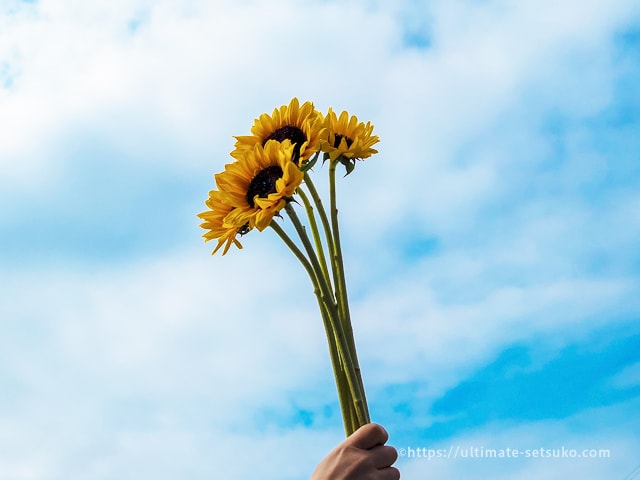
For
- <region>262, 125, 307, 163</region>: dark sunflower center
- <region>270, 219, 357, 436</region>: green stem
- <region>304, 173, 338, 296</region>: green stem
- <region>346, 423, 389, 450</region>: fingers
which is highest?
<region>262, 125, 307, 163</region>: dark sunflower center

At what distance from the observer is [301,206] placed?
60.0 inches

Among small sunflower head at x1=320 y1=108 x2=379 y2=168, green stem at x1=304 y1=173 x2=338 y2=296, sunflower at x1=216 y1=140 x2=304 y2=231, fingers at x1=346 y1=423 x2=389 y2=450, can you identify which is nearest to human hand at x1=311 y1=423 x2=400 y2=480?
fingers at x1=346 y1=423 x2=389 y2=450

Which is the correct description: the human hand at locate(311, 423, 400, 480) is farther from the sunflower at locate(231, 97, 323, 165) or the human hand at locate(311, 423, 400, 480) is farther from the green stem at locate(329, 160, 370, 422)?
the sunflower at locate(231, 97, 323, 165)

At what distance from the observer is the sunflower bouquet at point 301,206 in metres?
1.42

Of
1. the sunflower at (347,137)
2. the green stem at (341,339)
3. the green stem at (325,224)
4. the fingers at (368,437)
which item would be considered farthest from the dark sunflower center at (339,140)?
the fingers at (368,437)

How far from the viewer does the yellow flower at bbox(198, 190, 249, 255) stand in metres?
1.47

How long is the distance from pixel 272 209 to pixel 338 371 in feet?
1.19

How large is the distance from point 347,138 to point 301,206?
219mm

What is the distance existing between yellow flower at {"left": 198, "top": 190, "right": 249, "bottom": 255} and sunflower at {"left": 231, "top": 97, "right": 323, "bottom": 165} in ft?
0.33

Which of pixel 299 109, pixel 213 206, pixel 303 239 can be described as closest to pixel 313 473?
pixel 303 239

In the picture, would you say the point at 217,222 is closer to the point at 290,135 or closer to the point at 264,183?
the point at 264,183

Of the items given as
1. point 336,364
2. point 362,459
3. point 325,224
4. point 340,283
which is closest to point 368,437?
point 362,459

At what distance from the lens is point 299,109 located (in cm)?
160

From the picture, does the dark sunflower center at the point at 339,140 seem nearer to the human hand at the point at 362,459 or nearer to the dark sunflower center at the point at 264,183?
the dark sunflower center at the point at 264,183
